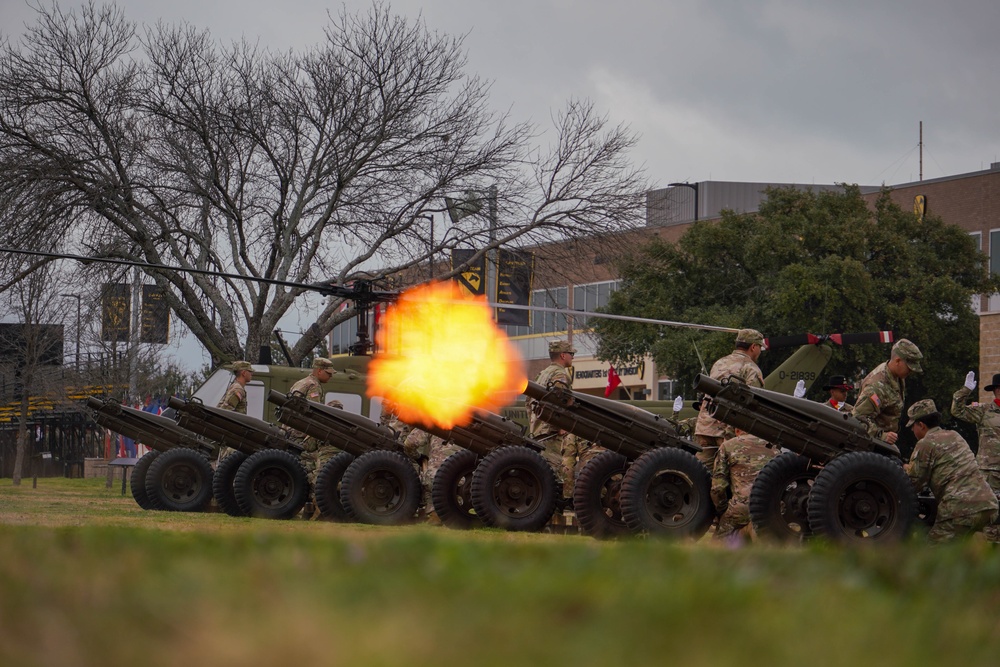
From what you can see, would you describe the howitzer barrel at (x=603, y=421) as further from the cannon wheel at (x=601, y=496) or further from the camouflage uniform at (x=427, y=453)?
the camouflage uniform at (x=427, y=453)

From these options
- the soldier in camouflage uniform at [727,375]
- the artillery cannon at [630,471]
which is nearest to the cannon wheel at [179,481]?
the artillery cannon at [630,471]

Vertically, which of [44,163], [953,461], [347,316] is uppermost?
[44,163]

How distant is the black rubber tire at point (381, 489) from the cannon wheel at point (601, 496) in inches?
131

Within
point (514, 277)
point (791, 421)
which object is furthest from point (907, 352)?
point (514, 277)

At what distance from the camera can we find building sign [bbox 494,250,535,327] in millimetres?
28078

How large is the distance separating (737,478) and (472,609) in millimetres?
9308

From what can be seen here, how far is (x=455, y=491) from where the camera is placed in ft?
50.9

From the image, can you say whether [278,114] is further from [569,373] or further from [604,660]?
[604,660]

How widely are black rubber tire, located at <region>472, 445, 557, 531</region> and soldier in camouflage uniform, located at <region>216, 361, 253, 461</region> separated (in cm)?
724

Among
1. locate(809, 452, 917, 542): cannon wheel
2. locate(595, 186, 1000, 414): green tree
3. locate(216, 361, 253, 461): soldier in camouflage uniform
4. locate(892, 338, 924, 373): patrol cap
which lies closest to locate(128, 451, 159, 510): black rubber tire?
locate(216, 361, 253, 461): soldier in camouflage uniform

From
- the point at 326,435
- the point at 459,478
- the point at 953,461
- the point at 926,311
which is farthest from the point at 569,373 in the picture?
the point at 926,311

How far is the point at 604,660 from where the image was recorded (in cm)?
283

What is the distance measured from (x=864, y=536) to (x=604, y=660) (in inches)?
352

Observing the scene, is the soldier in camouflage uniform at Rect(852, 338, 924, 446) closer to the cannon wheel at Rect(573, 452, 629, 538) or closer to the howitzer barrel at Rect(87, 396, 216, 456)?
the cannon wheel at Rect(573, 452, 629, 538)
